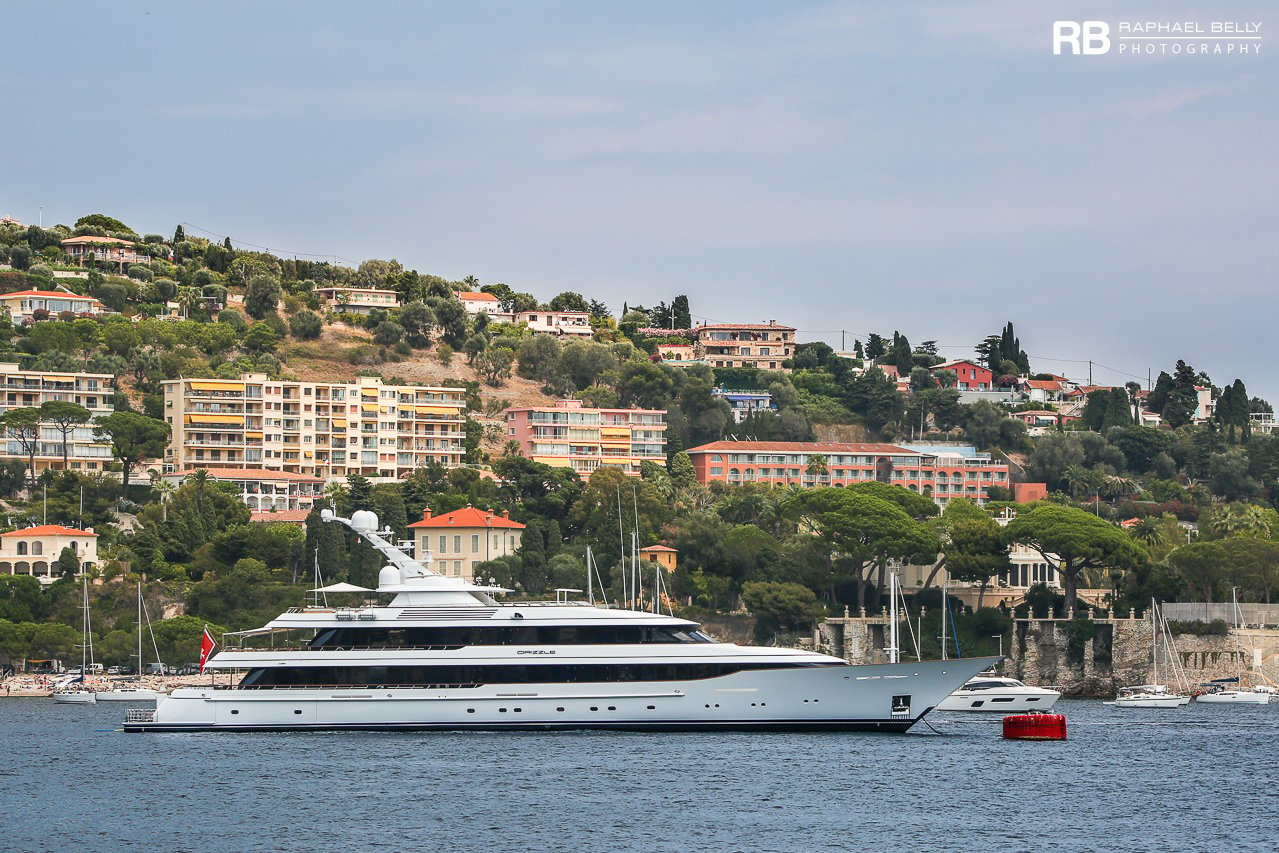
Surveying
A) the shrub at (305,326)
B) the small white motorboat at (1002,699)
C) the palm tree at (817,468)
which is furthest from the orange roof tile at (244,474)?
the small white motorboat at (1002,699)

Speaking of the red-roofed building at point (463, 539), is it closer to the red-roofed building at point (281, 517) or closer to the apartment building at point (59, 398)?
the red-roofed building at point (281, 517)

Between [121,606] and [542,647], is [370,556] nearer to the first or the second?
[121,606]

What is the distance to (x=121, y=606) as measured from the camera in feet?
333

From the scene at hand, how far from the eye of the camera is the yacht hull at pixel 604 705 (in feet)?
195

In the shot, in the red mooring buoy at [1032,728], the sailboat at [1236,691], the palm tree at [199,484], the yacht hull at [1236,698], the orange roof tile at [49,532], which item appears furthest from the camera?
the palm tree at [199,484]

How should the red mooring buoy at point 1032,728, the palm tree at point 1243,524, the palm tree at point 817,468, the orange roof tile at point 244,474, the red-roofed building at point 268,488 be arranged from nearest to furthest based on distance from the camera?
the red mooring buoy at point 1032,728 < the palm tree at point 1243,524 < the red-roofed building at point 268,488 < the orange roof tile at point 244,474 < the palm tree at point 817,468

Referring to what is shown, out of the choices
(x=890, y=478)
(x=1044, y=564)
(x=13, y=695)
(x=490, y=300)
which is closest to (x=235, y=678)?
(x=13, y=695)

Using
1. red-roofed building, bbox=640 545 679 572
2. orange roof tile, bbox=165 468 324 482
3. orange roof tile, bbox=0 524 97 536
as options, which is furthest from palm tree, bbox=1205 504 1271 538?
orange roof tile, bbox=0 524 97 536

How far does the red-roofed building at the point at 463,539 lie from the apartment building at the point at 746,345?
64.8m

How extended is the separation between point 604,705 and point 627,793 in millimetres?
8206

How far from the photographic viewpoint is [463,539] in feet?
356

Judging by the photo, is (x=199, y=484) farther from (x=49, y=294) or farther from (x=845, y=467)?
(x=845, y=467)

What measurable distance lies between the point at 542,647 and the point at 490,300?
117103mm

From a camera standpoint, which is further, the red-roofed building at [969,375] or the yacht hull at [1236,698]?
the red-roofed building at [969,375]
